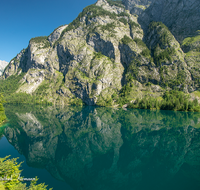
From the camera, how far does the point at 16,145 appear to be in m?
29.0

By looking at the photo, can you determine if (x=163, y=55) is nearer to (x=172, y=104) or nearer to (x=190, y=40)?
(x=190, y=40)

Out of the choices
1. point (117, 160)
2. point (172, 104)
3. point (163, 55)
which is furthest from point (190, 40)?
point (117, 160)

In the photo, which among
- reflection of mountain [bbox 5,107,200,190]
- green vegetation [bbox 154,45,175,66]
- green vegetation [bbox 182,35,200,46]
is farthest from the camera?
green vegetation [bbox 182,35,200,46]

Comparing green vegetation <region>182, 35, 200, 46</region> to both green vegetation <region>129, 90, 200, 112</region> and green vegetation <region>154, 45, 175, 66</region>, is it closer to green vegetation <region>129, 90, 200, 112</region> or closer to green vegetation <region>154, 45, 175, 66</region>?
green vegetation <region>154, 45, 175, 66</region>

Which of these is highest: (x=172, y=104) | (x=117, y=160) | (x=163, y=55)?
(x=163, y=55)

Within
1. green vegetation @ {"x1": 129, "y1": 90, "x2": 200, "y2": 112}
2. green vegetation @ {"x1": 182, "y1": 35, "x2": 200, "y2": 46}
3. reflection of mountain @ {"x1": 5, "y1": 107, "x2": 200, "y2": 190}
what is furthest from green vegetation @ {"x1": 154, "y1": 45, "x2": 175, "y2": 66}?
reflection of mountain @ {"x1": 5, "y1": 107, "x2": 200, "y2": 190}

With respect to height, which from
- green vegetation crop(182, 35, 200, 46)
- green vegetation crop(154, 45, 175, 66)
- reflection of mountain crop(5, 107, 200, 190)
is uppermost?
green vegetation crop(182, 35, 200, 46)

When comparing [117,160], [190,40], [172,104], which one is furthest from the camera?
[190,40]

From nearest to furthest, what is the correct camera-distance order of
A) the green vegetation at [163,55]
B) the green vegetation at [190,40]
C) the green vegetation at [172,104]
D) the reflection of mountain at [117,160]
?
the reflection of mountain at [117,160] → the green vegetation at [172,104] → the green vegetation at [163,55] → the green vegetation at [190,40]

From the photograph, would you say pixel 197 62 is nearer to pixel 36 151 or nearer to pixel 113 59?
pixel 113 59

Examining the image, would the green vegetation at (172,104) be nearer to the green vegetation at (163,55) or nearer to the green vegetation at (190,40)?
the green vegetation at (163,55)

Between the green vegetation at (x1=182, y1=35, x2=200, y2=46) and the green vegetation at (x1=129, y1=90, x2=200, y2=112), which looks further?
the green vegetation at (x1=182, y1=35, x2=200, y2=46)

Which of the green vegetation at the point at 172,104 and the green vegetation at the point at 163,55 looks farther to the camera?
the green vegetation at the point at 163,55

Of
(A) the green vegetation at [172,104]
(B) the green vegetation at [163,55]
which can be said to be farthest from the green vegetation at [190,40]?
(A) the green vegetation at [172,104]
